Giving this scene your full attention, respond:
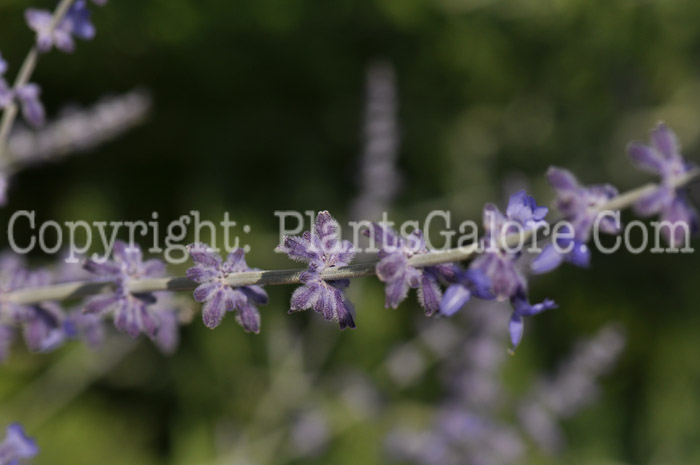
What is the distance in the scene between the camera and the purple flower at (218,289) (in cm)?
94

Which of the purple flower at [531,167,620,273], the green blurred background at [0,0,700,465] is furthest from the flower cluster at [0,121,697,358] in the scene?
the green blurred background at [0,0,700,465]

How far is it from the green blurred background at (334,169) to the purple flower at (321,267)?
181 centimetres

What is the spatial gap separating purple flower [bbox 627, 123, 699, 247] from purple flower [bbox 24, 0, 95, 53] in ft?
3.14

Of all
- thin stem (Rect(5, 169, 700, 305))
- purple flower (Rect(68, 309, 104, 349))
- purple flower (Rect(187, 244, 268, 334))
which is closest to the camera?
thin stem (Rect(5, 169, 700, 305))

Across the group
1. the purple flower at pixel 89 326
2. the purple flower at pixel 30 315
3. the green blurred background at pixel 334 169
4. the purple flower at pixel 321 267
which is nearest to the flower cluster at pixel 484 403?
the green blurred background at pixel 334 169

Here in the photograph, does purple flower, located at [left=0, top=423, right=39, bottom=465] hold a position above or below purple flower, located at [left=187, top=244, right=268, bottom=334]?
below

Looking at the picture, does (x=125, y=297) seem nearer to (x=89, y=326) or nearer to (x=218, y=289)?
(x=218, y=289)

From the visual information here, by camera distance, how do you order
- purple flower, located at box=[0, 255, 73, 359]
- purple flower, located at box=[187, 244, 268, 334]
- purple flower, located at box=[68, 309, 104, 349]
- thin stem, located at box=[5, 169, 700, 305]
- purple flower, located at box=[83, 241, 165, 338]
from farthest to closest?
purple flower, located at box=[68, 309, 104, 349]
purple flower, located at box=[0, 255, 73, 359]
purple flower, located at box=[83, 241, 165, 338]
purple flower, located at box=[187, 244, 268, 334]
thin stem, located at box=[5, 169, 700, 305]

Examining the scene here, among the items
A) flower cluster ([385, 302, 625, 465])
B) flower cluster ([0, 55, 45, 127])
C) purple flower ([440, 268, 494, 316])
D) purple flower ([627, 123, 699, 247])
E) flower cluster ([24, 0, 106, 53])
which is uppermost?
flower cluster ([24, 0, 106, 53])

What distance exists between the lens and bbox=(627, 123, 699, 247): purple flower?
840 millimetres

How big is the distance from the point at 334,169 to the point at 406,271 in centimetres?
253

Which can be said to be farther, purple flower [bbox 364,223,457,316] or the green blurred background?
the green blurred background

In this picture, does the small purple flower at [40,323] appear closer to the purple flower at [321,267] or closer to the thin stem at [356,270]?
the thin stem at [356,270]

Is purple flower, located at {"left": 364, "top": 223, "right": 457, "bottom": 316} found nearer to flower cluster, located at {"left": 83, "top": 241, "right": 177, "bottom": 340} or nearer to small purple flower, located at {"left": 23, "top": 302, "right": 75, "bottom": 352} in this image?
flower cluster, located at {"left": 83, "top": 241, "right": 177, "bottom": 340}
